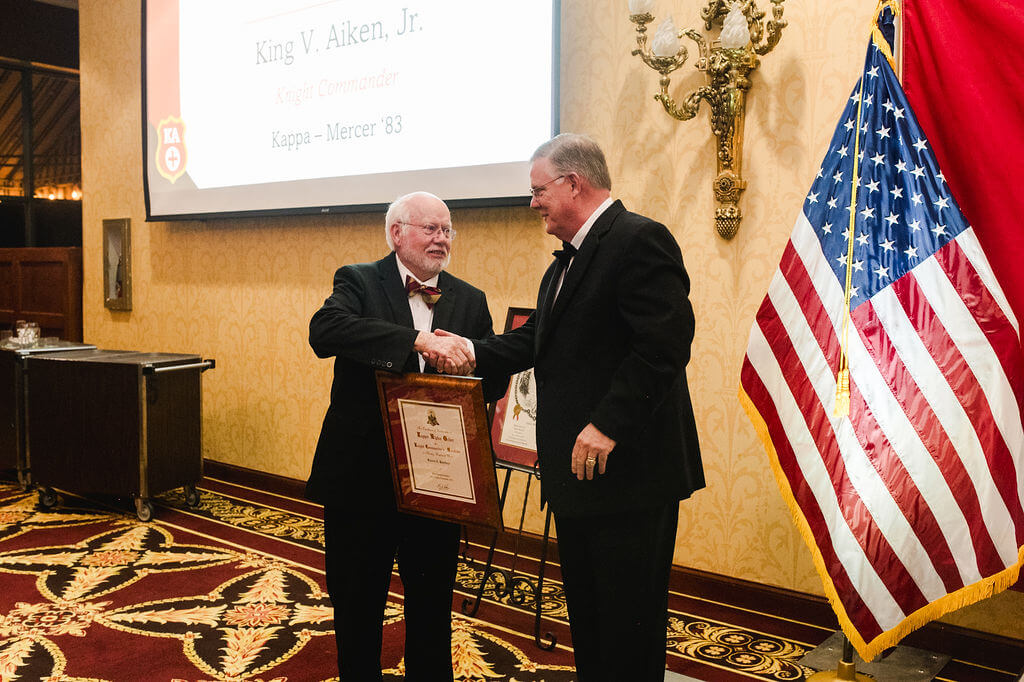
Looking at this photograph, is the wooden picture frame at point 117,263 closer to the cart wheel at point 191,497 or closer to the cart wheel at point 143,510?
the cart wheel at point 191,497

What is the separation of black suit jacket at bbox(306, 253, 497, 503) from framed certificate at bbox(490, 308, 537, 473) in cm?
95

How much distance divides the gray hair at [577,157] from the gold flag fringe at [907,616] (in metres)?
1.11

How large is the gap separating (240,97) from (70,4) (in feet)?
12.1

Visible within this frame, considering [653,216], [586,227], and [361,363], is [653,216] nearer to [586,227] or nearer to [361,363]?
[586,227]

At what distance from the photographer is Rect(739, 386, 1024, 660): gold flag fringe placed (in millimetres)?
2297

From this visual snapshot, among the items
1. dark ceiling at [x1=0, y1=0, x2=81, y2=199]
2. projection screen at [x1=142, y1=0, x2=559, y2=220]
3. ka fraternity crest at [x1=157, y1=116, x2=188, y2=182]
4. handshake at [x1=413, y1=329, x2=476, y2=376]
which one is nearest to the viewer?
handshake at [x1=413, y1=329, x2=476, y2=376]

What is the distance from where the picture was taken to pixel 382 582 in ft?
7.74

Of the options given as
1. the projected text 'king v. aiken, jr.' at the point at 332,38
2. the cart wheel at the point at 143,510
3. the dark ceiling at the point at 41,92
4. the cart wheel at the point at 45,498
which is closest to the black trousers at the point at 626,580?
the projected text 'king v. aiken, jr.' at the point at 332,38

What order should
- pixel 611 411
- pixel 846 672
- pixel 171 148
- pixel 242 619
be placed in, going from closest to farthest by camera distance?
pixel 611 411
pixel 846 672
pixel 242 619
pixel 171 148

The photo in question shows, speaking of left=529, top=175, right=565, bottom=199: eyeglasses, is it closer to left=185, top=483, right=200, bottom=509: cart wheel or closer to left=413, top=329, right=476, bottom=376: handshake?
left=413, top=329, right=476, bottom=376: handshake

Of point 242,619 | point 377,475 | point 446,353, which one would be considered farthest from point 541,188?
point 242,619

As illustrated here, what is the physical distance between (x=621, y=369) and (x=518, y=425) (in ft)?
5.15

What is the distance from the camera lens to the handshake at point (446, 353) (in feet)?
7.09

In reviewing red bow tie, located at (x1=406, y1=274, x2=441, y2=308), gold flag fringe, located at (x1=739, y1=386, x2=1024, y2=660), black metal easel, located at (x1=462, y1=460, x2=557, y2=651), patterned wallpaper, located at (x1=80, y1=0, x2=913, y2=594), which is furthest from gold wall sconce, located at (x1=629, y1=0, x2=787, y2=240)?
red bow tie, located at (x1=406, y1=274, x2=441, y2=308)
